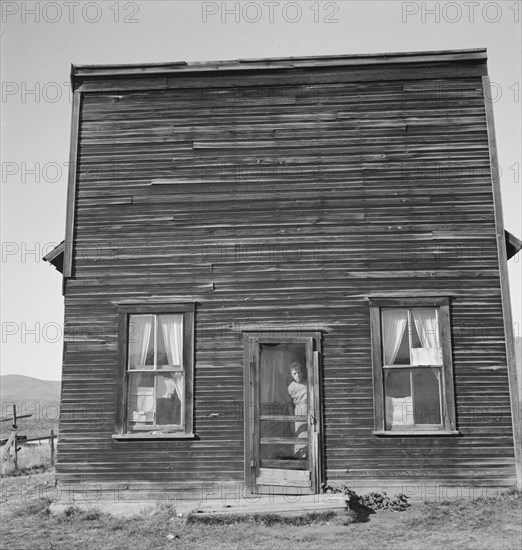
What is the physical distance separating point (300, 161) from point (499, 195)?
11.5ft

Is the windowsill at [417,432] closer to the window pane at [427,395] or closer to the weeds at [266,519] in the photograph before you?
the window pane at [427,395]

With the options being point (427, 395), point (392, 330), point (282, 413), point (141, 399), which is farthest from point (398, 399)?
point (141, 399)

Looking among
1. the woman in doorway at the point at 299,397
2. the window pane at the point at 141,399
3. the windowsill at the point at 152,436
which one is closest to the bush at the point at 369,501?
the woman in doorway at the point at 299,397

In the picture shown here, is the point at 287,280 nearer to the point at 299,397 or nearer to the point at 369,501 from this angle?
the point at 299,397

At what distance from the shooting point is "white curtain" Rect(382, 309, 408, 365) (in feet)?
36.0

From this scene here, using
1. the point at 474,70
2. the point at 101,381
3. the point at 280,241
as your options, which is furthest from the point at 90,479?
the point at 474,70

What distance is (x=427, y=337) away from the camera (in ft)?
36.1

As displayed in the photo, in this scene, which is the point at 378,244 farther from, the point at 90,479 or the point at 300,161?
the point at 90,479

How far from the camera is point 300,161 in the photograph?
1176 cm

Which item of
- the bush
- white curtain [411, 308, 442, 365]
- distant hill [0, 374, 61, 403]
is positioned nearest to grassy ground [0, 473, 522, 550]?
the bush

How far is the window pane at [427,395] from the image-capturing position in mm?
10781

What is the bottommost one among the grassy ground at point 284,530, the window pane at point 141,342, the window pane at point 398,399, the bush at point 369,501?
the grassy ground at point 284,530

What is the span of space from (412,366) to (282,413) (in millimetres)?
2300

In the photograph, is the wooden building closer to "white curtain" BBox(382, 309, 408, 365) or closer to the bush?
"white curtain" BBox(382, 309, 408, 365)
